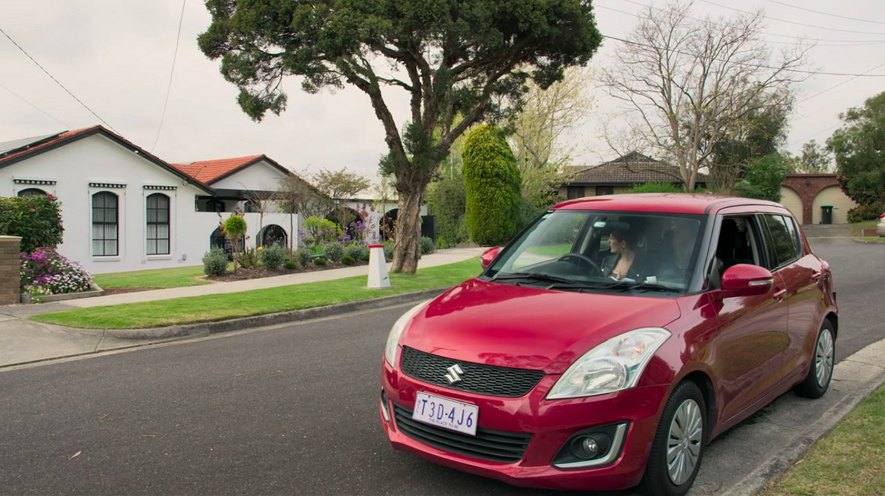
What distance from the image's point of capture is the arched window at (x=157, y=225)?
1018 inches

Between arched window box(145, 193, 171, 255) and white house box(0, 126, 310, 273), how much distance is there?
4cm

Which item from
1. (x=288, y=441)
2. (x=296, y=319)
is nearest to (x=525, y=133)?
(x=296, y=319)

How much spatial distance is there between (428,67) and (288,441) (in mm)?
12258

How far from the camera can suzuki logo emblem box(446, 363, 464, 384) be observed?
335 cm

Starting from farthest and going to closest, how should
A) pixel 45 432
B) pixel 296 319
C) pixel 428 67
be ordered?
pixel 428 67
pixel 296 319
pixel 45 432

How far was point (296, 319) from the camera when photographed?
1047cm

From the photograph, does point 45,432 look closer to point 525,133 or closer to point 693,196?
point 693,196

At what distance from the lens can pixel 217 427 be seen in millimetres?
4855

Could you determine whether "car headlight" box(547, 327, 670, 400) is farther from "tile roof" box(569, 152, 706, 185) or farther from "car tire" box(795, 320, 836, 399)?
"tile roof" box(569, 152, 706, 185)

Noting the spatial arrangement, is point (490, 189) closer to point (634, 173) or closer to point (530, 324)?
point (634, 173)

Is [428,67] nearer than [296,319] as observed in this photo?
No

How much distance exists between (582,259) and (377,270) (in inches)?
364

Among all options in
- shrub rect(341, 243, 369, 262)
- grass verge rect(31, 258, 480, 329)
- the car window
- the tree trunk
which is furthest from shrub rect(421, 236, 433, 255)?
the car window

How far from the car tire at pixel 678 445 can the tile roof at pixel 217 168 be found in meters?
29.2
